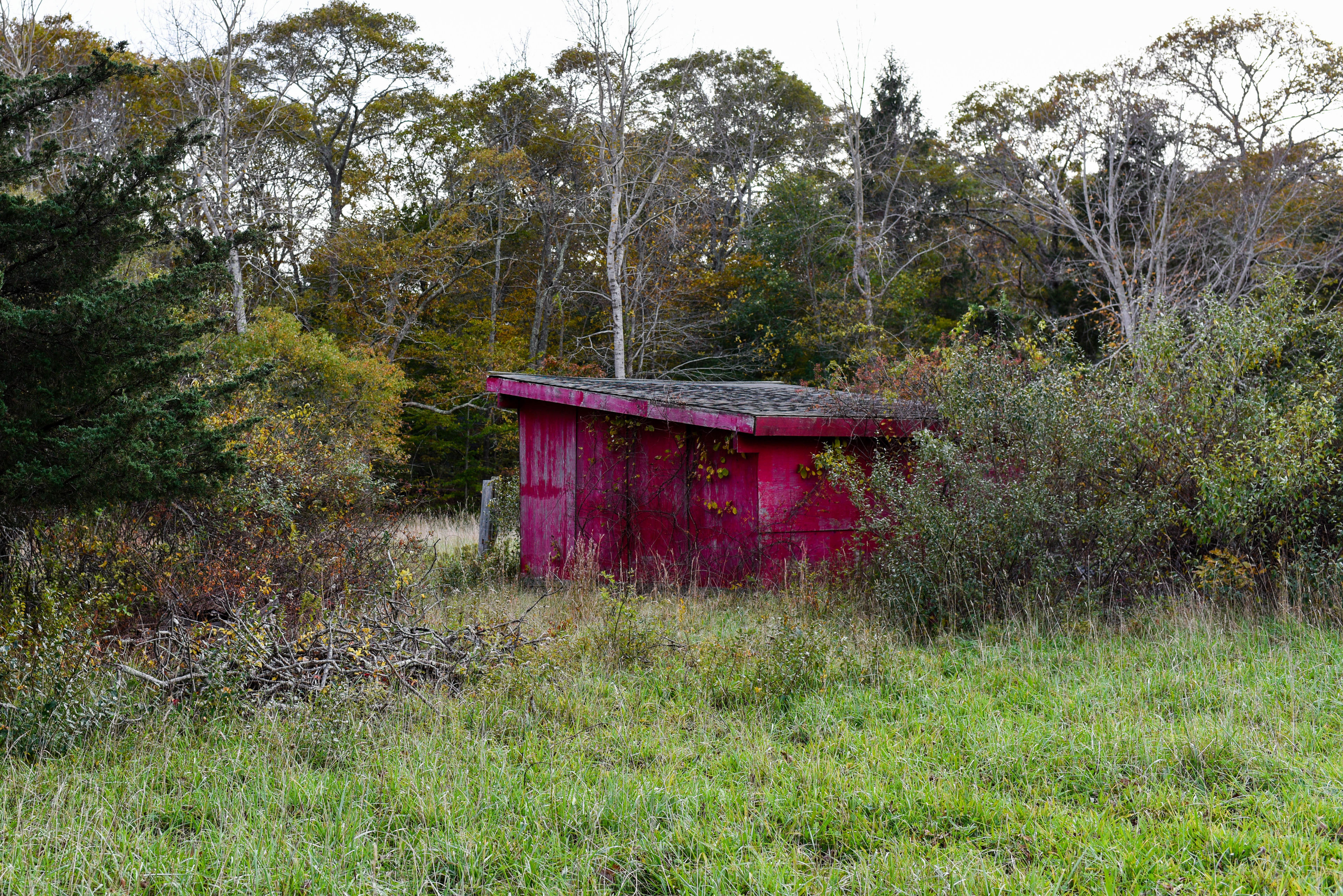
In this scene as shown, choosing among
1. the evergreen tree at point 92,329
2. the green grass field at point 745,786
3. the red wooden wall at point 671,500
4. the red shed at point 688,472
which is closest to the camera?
the green grass field at point 745,786

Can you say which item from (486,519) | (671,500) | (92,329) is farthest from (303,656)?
(486,519)

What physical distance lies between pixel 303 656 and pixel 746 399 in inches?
230

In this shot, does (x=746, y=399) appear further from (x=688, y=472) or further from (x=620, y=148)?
(x=620, y=148)

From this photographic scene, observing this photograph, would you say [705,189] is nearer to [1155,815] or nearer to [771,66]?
[771,66]

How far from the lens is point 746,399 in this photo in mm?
10062

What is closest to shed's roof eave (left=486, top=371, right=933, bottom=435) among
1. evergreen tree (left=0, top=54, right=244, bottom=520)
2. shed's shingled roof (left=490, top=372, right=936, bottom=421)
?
shed's shingled roof (left=490, top=372, right=936, bottom=421)

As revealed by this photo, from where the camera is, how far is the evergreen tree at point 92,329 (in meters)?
4.70

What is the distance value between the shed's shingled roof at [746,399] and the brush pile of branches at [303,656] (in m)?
3.91

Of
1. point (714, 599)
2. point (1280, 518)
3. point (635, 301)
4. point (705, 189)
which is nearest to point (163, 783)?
point (714, 599)

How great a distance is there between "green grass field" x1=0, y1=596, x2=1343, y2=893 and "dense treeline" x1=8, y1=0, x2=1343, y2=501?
13062 mm

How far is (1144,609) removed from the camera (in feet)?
21.9

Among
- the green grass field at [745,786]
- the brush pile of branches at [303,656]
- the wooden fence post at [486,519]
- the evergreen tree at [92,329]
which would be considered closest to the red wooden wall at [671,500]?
the wooden fence post at [486,519]

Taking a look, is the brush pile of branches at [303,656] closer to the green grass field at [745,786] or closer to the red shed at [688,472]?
the green grass field at [745,786]

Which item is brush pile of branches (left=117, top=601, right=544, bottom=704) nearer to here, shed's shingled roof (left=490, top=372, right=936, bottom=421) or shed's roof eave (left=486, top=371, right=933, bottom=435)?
shed's roof eave (left=486, top=371, right=933, bottom=435)
